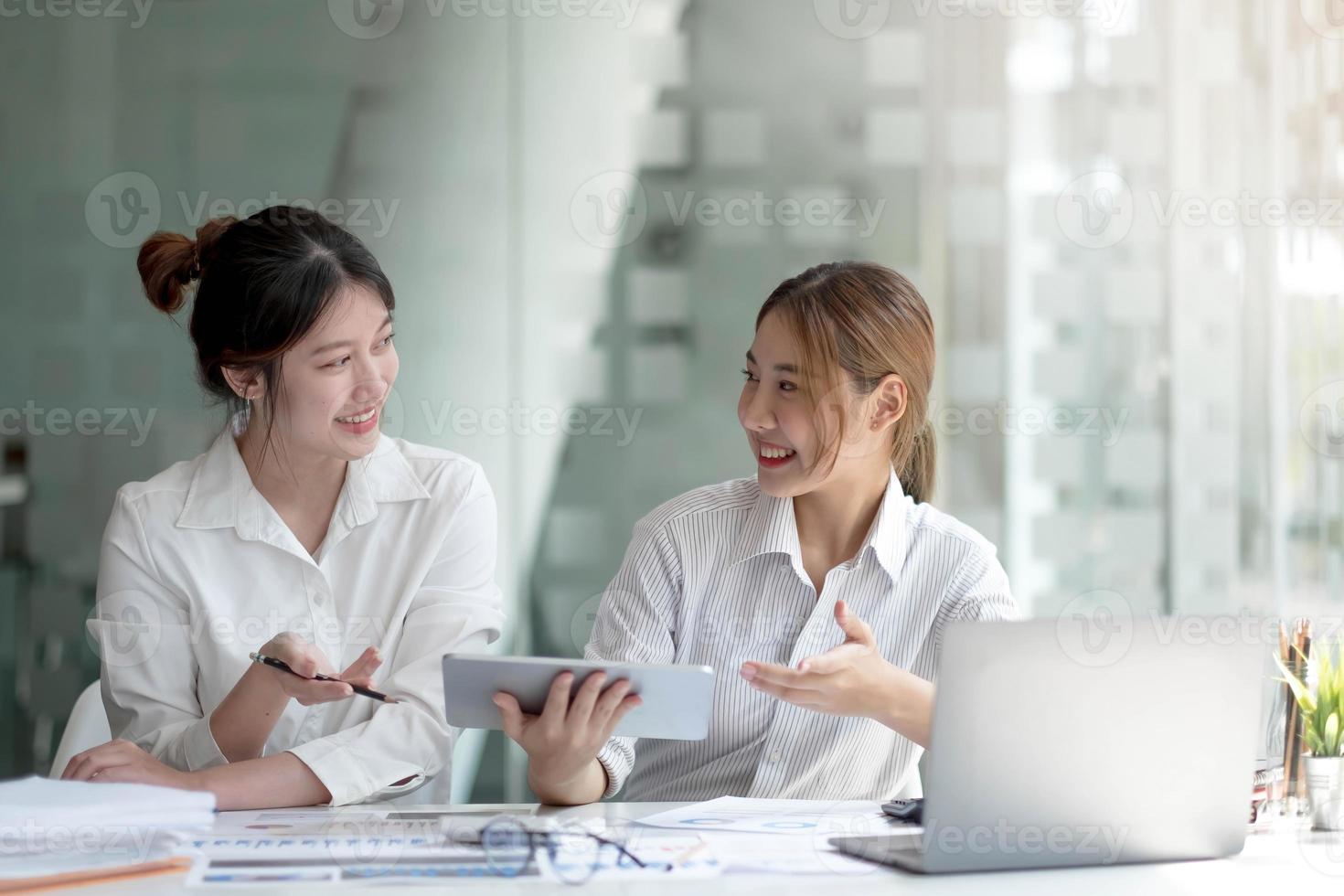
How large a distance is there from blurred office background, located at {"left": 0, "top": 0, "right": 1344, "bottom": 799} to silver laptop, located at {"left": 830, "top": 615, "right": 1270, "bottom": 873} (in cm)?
191

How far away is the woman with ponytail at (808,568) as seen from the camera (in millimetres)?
1797

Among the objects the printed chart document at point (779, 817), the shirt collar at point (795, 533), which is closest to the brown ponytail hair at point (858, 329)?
the shirt collar at point (795, 533)

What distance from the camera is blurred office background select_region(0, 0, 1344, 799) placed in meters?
2.96

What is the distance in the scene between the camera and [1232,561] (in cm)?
327

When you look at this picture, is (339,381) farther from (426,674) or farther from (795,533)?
(795,533)

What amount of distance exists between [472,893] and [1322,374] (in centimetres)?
294

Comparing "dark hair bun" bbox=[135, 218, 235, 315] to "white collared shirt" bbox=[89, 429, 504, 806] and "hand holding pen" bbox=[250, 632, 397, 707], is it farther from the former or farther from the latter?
"hand holding pen" bbox=[250, 632, 397, 707]

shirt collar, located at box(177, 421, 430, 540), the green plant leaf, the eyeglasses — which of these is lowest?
the eyeglasses

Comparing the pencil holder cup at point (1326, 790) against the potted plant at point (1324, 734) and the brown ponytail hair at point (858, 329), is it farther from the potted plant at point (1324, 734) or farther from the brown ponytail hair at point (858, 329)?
the brown ponytail hair at point (858, 329)

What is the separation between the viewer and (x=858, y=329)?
5.95 feet

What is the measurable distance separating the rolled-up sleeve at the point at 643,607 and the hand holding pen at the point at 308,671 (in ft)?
1.20

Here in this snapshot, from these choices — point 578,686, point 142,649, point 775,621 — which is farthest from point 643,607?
point 142,649

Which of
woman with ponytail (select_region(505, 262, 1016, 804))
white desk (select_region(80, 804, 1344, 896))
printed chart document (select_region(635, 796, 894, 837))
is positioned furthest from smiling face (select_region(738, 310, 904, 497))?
white desk (select_region(80, 804, 1344, 896))

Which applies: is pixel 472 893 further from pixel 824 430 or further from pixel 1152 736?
Result: pixel 824 430
